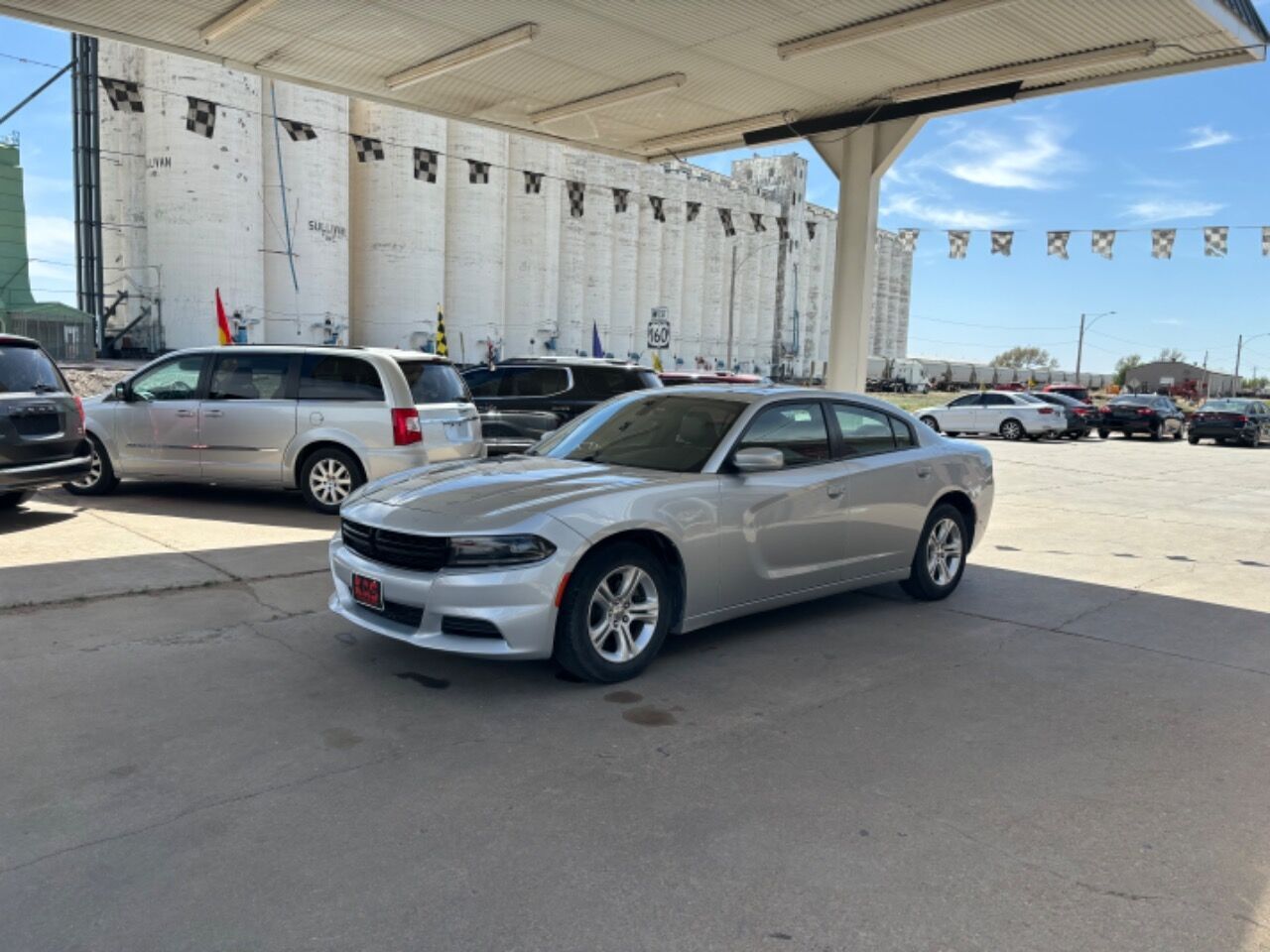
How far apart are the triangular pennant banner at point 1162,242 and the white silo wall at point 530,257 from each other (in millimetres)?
30686

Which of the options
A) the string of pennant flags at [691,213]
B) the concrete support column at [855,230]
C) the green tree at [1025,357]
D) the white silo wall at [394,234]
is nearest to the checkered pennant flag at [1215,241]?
the string of pennant flags at [691,213]

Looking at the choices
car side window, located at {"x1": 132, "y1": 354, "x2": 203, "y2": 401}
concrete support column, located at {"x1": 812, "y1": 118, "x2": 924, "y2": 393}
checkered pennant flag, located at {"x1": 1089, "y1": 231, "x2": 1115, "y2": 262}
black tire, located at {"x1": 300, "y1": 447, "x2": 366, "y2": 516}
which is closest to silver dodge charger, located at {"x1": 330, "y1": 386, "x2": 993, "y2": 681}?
black tire, located at {"x1": 300, "y1": 447, "x2": 366, "y2": 516}

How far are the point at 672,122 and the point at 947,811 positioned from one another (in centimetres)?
1183

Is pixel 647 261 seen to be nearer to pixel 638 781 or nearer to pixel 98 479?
pixel 98 479

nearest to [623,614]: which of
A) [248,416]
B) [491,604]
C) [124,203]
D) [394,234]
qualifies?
[491,604]

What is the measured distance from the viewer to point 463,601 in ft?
14.7

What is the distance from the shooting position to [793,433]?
19.7 ft

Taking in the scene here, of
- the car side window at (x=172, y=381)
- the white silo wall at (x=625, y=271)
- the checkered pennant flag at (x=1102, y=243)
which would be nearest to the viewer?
the car side window at (x=172, y=381)

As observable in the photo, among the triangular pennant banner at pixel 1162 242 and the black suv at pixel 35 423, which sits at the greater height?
the triangular pennant banner at pixel 1162 242

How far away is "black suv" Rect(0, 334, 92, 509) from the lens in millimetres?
8352

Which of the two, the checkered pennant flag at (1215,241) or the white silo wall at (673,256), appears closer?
the checkered pennant flag at (1215,241)

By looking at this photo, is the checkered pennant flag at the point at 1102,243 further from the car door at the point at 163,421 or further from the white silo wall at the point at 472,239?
the white silo wall at the point at 472,239

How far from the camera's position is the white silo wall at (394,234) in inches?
1563

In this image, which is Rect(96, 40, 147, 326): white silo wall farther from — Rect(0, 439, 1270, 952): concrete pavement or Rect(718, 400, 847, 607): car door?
Rect(718, 400, 847, 607): car door
